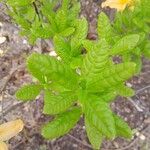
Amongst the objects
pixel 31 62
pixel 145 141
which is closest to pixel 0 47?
pixel 145 141

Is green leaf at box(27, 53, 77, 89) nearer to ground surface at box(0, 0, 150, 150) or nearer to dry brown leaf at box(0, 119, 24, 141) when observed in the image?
dry brown leaf at box(0, 119, 24, 141)

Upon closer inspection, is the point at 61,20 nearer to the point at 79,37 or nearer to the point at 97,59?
the point at 79,37

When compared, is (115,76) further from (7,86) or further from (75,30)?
(7,86)

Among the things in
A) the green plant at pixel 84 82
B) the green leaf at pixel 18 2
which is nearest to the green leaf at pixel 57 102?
the green plant at pixel 84 82

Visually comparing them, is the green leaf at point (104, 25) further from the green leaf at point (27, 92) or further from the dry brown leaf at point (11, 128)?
the dry brown leaf at point (11, 128)

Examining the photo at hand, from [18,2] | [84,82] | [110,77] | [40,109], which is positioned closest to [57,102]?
[84,82]

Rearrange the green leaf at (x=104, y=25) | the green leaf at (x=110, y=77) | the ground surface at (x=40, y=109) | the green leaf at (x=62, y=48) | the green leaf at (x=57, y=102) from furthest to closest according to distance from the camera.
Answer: the ground surface at (x=40, y=109) < the green leaf at (x=104, y=25) < the green leaf at (x=62, y=48) < the green leaf at (x=57, y=102) < the green leaf at (x=110, y=77)
